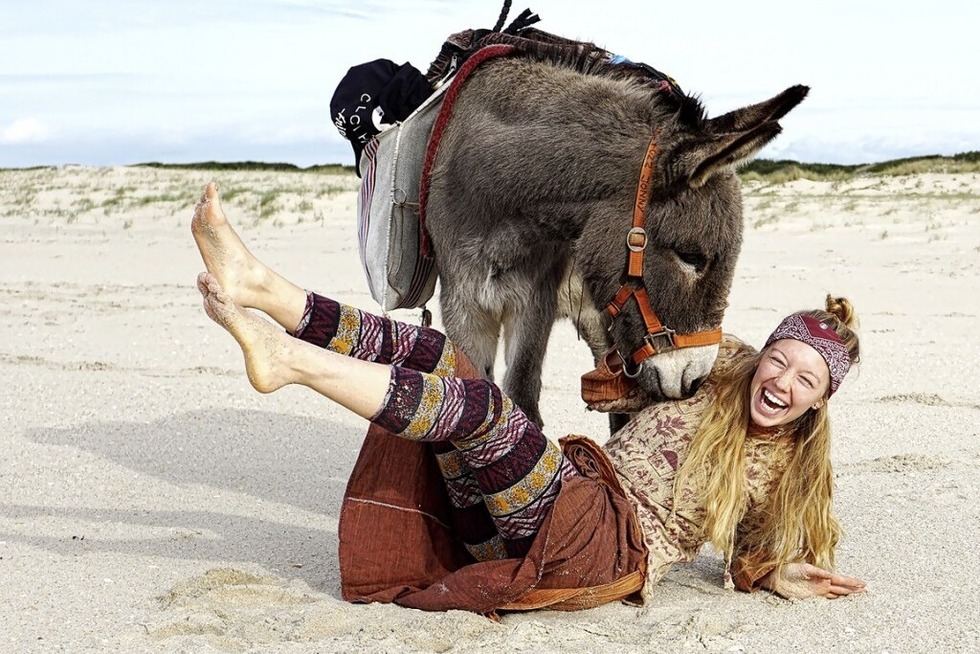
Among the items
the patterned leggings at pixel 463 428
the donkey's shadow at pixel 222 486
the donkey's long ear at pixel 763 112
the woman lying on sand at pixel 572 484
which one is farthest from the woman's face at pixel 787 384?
the donkey's shadow at pixel 222 486

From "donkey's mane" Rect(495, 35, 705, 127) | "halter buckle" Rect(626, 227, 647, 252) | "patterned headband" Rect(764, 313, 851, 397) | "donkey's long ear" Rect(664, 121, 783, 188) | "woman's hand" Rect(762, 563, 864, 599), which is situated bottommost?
"woman's hand" Rect(762, 563, 864, 599)

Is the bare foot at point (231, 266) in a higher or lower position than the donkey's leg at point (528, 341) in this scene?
higher

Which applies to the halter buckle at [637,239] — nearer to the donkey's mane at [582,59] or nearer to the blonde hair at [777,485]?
the blonde hair at [777,485]

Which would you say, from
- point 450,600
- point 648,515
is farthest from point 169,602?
point 648,515

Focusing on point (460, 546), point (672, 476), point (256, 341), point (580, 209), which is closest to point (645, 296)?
point (580, 209)

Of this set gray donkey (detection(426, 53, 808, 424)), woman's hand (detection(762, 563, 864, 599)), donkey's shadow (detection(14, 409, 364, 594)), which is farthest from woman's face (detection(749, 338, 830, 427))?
donkey's shadow (detection(14, 409, 364, 594))

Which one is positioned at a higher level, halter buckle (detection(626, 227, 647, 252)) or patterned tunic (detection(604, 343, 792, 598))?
halter buckle (detection(626, 227, 647, 252))

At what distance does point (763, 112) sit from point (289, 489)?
104 inches

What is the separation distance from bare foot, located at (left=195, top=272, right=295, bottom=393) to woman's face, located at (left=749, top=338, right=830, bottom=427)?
4.59 feet

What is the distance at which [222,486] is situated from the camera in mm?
5027

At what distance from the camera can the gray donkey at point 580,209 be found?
12.5 feet

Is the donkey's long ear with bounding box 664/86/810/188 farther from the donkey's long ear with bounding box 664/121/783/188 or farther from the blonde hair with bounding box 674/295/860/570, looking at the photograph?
the blonde hair with bounding box 674/295/860/570

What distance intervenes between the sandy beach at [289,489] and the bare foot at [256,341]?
0.71 meters

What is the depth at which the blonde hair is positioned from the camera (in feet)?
11.2
